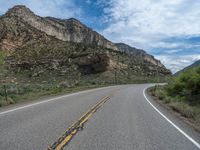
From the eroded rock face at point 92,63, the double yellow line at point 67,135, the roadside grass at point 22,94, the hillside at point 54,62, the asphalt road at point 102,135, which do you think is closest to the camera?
the double yellow line at point 67,135

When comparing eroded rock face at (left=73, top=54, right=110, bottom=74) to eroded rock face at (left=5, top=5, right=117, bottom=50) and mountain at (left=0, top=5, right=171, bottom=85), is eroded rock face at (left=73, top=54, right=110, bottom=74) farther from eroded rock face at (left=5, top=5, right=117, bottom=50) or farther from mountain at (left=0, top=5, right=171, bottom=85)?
eroded rock face at (left=5, top=5, right=117, bottom=50)

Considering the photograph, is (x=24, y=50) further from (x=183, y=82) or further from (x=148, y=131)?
(x=148, y=131)

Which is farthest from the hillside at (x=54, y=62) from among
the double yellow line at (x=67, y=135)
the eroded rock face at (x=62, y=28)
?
the double yellow line at (x=67, y=135)

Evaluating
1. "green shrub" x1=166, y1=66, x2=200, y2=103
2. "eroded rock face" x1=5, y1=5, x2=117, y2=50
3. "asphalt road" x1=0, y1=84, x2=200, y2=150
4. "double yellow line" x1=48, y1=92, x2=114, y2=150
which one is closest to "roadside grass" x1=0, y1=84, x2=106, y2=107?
"asphalt road" x1=0, y1=84, x2=200, y2=150

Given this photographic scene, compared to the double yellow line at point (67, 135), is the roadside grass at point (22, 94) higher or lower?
higher

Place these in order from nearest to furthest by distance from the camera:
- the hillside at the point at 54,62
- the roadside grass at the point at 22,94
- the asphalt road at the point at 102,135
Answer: the asphalt road at the point at 102,135 → the roadside grass at the point at 22,94 → the hillside at the point at 54,62

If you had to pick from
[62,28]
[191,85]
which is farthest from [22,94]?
[62,28]

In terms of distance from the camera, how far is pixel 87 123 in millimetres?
9422

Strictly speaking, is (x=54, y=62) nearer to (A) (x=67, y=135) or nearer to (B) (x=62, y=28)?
(A) (x=67, y=135)

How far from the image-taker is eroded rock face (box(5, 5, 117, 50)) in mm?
108988

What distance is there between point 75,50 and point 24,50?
55.1 ft

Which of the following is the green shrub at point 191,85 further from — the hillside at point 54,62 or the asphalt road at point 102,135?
the hillside at point 54,62

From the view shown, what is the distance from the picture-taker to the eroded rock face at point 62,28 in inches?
4291

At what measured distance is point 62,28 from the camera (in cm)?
15138
